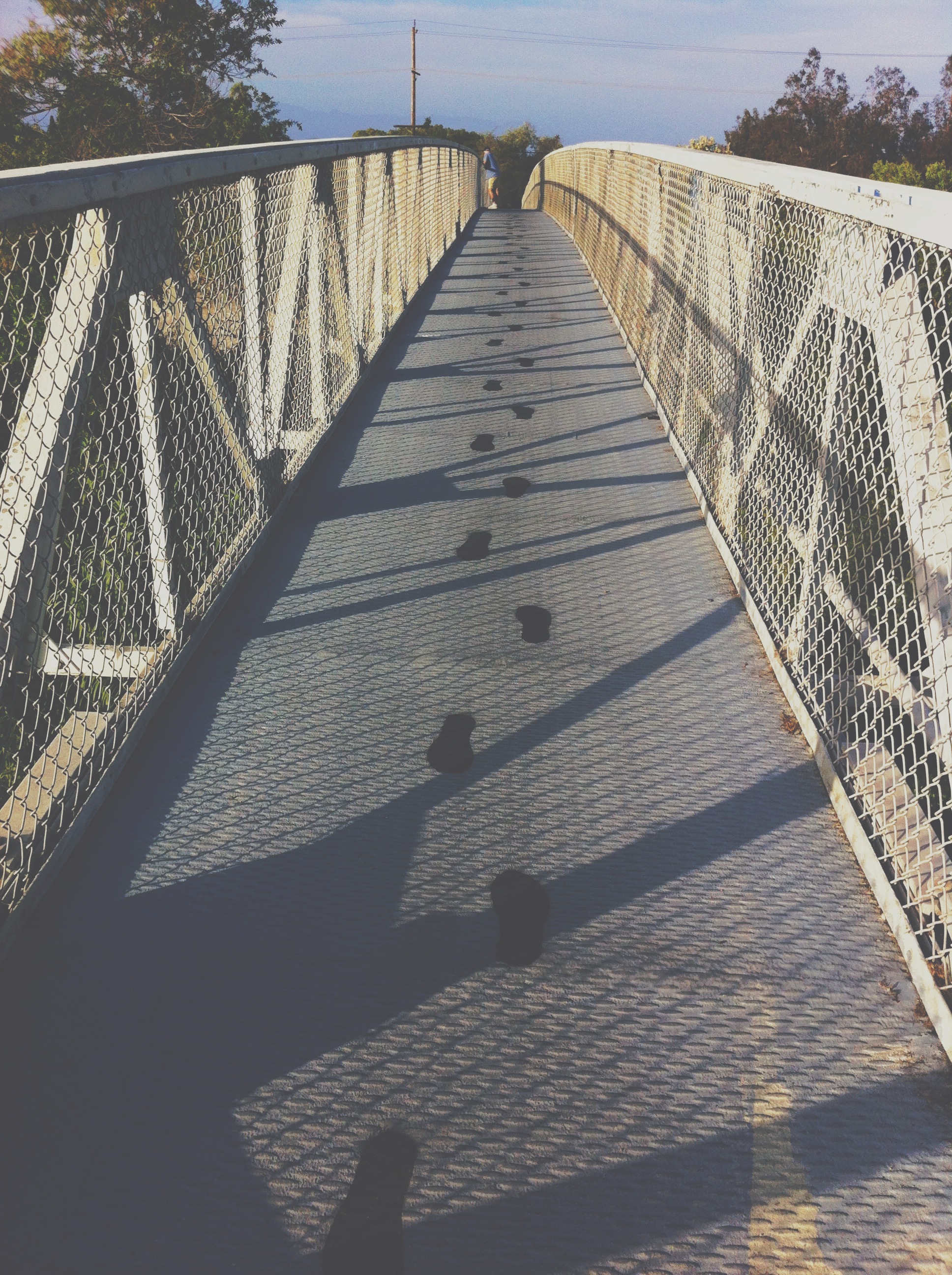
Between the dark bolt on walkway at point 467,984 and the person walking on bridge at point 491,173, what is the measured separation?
2104 cm

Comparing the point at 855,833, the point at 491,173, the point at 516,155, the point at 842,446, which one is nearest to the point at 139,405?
the point at 842,446

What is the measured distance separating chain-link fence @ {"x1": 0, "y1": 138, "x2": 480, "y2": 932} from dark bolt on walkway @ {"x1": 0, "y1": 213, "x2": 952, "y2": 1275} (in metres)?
0.19

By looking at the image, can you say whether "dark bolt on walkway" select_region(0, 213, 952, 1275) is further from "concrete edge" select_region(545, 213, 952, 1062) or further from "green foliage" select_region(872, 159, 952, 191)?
"green foliage" select_region(872, 159, 952, 191)

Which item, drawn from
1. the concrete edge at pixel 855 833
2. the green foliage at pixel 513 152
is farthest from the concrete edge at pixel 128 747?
the green foliage at pixel 513 152

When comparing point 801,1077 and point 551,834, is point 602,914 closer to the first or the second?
point 551,834

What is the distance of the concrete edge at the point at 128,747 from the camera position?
1946 millimetres

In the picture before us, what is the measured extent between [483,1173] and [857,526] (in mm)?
3353

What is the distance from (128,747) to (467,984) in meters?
1.06

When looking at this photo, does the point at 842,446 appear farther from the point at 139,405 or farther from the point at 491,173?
the point at 491,173

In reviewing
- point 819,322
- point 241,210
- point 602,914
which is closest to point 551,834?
point 602,914

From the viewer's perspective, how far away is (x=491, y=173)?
2317 centimetres

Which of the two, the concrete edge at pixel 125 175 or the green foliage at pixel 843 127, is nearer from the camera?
the concrete edge at pixel 125 175

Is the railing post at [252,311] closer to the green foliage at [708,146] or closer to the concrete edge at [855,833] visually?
the concrete edge at [855,833]

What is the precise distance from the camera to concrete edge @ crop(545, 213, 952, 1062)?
5.95ft
